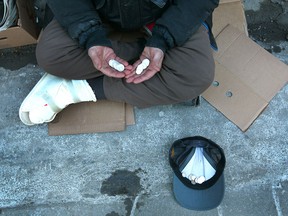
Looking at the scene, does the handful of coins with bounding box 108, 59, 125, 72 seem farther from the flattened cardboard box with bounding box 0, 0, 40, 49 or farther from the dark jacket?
the flattened cardboard box with bounding box 0, 0, 40, 49

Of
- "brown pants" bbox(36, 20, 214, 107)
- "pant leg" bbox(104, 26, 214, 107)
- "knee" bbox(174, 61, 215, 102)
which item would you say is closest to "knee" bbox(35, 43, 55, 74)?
"brown pants" bbox(36, 20, 214, 107)

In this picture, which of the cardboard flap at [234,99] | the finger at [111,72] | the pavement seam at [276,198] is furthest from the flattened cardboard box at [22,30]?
the pavement seam at [276,198]

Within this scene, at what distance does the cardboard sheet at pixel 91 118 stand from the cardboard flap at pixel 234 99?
0.39 m

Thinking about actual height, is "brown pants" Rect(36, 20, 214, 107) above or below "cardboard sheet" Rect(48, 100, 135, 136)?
above

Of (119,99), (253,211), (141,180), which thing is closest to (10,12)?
(119,99)

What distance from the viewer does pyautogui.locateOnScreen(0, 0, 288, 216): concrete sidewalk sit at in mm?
1479

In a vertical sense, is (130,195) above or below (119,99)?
below

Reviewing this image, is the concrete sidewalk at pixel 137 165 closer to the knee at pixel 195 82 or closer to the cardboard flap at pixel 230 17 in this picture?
the knee at pixel 195 82

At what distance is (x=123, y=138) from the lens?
5.18 feet

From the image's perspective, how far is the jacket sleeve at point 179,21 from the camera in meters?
1.33

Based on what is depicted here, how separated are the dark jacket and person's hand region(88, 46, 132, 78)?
0.03 meters

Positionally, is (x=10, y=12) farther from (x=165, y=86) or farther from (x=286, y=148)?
(x=286, y=148)

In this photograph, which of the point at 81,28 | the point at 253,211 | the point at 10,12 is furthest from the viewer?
the point at 10,12

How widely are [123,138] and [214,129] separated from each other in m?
0.40
